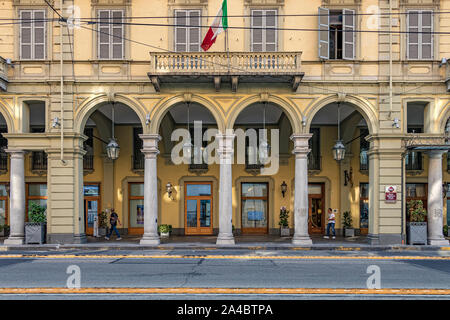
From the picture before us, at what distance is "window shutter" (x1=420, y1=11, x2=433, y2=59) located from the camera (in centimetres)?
1568

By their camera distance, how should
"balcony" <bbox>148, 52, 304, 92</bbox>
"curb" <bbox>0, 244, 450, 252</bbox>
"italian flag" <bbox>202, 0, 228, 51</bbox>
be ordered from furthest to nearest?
"curb" <bbox>0, 244, 450, 252</bbox>
"balcony" <bbox>148, 52, 304, 92</bbox>
"italian flag" <bbox>202, 0, 228, 51</bbox>

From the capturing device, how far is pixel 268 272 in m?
10.4

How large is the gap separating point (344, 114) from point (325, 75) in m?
3.80

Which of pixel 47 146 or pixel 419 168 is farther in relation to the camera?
pixel 419 168

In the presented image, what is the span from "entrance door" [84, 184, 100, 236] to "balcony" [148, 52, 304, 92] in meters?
7.90

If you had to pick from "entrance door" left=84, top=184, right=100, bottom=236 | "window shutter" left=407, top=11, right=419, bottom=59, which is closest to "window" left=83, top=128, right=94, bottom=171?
"entrance door" left=84, top=184, right=100, bottom=236

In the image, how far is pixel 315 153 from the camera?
2012 cm

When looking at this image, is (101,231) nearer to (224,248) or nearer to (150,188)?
(150,188)

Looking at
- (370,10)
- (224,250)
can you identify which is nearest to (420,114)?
(370,10)

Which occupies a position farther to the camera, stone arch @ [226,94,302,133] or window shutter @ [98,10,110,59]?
window shutter @ [98,10,110,59]

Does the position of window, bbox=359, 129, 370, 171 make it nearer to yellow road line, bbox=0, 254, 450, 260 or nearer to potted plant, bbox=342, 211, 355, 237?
potted plant, bbox=342, 211, 355, 237

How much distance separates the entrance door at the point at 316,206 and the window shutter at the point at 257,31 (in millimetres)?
8280
